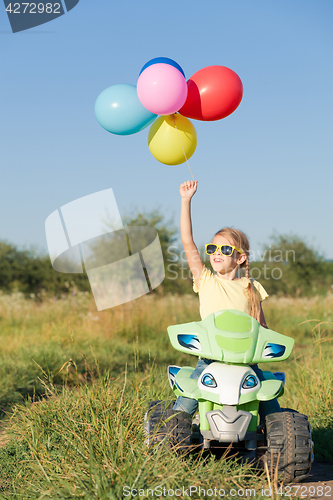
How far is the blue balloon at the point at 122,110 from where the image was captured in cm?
347

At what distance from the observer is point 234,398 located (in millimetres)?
2389

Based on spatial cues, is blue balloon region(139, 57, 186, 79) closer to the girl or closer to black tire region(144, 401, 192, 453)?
the girl

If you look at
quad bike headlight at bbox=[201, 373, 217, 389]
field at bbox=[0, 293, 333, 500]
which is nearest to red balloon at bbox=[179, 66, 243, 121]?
field at bbox=[0, 293, 333, 500]

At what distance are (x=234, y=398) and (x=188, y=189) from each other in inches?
55.1

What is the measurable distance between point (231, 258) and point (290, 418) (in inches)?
41.4

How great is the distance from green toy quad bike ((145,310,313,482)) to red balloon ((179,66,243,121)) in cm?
174

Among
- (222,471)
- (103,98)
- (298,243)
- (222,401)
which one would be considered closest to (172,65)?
(103,98)

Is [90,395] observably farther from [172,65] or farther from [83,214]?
[83,214]

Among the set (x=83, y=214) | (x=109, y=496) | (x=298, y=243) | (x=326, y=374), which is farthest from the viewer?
(x=298, y=243)

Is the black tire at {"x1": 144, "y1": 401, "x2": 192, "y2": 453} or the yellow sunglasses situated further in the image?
the yellow sunglasses

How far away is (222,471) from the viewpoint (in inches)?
97.5

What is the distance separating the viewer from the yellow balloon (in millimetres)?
3432

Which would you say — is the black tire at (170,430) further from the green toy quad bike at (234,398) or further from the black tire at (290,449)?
the black tire at (290,449)

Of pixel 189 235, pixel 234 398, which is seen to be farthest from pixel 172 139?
pixel 234 398
